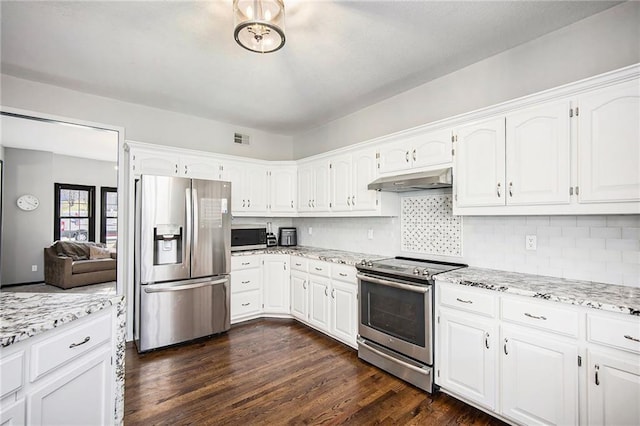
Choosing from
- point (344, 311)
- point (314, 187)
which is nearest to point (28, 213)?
point (314, 187)

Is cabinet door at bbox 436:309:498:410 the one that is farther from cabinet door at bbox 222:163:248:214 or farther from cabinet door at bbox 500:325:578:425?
cabinet door at bbox 222:163:248:214

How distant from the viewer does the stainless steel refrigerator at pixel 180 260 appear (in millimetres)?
3225

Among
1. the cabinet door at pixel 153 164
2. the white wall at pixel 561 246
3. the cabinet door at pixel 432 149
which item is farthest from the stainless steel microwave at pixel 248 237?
the cabinet door at pixel 432 149

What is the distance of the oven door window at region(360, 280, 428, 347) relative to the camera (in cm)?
252

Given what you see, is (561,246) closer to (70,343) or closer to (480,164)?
(480,164)

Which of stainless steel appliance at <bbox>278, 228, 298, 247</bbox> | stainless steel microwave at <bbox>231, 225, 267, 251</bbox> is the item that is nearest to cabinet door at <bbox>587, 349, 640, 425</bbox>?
stainless steel microwave at <bbox>231, 225, 267, 251</bbox>

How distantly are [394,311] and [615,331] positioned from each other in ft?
4.74

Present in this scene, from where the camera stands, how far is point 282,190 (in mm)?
4574

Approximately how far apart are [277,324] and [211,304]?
0.91 m

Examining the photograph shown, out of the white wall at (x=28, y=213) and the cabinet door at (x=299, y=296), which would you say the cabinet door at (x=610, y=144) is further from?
the white wall at (x=28, y=213)

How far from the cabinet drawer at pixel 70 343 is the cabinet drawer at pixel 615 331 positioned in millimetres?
2641

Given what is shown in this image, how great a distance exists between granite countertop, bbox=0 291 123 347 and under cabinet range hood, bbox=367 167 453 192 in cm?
235

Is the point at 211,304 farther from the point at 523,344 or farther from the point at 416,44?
the point at 416,44

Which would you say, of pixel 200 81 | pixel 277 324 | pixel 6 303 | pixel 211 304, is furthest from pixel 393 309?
pixel 200 81
